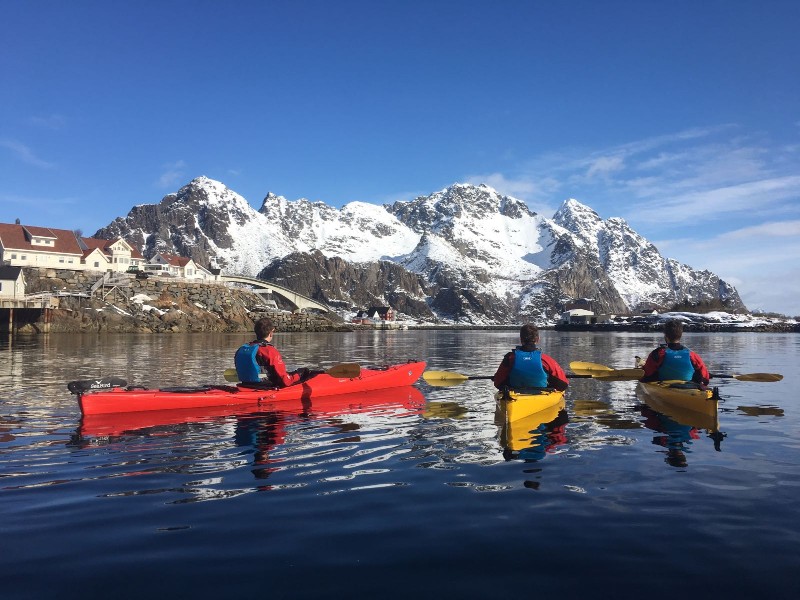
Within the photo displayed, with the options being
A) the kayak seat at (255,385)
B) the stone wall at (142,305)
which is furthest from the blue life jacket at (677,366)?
the stone wall at (142,305)

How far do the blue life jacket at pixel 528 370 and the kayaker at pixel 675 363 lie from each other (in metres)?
3.54

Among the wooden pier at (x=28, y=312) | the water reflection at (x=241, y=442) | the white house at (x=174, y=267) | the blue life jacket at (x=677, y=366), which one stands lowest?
the water reflection at (x=241, y=442)

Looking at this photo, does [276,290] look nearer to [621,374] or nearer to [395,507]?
[621,374]

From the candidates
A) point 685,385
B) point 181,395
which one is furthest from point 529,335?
point 181,395

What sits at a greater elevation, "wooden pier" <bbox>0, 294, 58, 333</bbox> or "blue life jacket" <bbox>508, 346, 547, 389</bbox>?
"wooden pier" <bbox>0, 294, 58, 333</bbox>

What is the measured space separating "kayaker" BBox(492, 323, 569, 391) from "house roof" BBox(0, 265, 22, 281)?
259ft

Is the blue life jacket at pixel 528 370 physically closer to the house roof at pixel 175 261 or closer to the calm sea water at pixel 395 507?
the calm sea water at pixel 395 507

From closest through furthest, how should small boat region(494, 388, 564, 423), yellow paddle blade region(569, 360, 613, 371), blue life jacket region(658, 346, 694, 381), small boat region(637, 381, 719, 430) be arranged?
small boat region(494, 388, 564, 423) < small boat region(637, 381, 719, 430) < blue life jacket region(658, 346, 694, 381) < yellow paddle blade region(569, 360, 613, 371)

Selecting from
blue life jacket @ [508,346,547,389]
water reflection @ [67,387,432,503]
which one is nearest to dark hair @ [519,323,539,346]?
blue life jacket @ [508,346,547,389]

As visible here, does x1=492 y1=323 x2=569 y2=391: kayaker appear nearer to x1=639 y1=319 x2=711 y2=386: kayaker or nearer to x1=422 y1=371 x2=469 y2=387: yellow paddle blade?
x1=639 y1=319 x2=711 y2=386: kayaker

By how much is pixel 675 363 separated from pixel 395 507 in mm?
10982

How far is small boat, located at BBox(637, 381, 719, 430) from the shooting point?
523 inches

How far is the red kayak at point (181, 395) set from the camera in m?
13.7

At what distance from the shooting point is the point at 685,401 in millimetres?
14188
